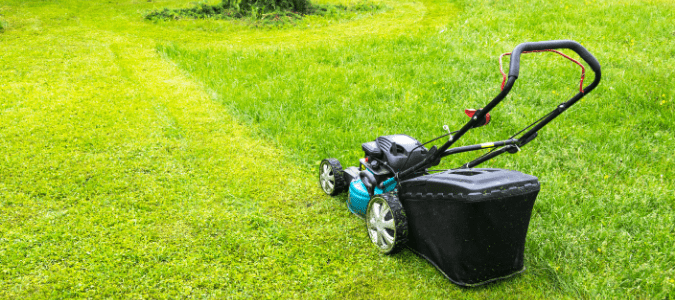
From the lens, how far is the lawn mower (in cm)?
282

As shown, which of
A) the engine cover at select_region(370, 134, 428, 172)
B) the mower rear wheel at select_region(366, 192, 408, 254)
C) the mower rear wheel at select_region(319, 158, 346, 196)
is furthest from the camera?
the mower rear wheel at select_region(319, 158, 346, 196)

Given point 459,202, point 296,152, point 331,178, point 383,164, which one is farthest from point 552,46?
point 296,152

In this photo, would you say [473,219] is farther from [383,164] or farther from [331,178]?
[331,178]

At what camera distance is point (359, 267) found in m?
3.59

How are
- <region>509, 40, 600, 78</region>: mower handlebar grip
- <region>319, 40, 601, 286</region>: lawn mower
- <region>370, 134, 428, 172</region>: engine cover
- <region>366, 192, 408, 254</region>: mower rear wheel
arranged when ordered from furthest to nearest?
<region>370, 134, 428, 172</region>: engine cover → <region>366, 192, 408, 254</region>: mower rear wheel → <region>319, 40, 601, 286</region>: lawn mower → <region>509, 40, 600, 78</region>: mower handlebar grip

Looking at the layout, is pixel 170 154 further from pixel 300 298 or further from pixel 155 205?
pixel 300 298

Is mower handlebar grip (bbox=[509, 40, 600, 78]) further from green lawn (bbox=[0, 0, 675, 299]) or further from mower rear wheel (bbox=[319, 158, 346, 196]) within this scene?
mower rear wheel (bbox=[319, 158, 346, 196])

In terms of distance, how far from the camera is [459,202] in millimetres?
2875

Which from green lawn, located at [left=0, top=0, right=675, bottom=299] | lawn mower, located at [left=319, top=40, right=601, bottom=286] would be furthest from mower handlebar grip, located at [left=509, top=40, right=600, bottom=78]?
green lawn, located at [left=0, top=0, right=675, bottom=299]

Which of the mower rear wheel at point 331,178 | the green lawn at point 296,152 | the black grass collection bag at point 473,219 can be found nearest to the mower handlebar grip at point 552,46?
the black grass collection bag at point 473,219

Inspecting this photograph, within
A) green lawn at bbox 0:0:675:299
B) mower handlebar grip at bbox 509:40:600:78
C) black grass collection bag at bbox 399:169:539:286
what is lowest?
green lawn at bbox 0:0:675:299

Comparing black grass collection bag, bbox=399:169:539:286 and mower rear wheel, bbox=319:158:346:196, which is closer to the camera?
black grass collection bag, bbox=399:169:539:286

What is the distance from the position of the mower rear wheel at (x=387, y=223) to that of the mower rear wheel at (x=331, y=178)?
74cm

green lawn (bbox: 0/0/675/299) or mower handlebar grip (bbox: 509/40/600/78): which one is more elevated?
mower handlebar grip (bbox: 509/40/600/78)
